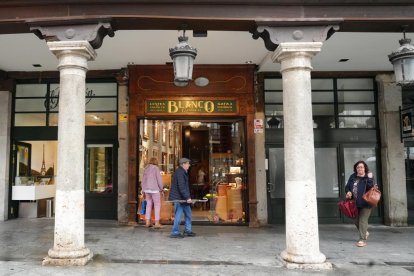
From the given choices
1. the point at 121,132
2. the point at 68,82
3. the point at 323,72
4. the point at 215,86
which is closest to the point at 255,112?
the point at 215,86

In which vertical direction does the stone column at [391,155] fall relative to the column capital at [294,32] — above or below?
below

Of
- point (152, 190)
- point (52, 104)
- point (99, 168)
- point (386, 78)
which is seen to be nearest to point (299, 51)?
point (152, 190)

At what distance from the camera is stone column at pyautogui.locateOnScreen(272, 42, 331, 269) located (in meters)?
5.84

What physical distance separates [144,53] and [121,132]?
7.10 feet

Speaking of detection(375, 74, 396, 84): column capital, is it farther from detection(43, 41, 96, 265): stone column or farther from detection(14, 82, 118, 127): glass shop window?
detection(43, 41, 96, 265): stone column

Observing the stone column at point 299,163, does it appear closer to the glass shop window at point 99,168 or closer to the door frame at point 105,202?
the door frame at point 105,202

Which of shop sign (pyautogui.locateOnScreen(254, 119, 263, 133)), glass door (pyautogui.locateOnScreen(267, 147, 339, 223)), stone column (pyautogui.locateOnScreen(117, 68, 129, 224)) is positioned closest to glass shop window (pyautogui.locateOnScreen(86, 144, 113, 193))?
stone column (pyautogui.locateOnScreen(117, 68, 129, 224))

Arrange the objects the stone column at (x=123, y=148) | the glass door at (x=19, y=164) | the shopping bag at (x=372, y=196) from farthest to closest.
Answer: the glass door at (x=19, y=164), the stone column at (x=123, y=148), the shopping bag at (x=372, y=196)

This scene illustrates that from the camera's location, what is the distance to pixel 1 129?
1036cm

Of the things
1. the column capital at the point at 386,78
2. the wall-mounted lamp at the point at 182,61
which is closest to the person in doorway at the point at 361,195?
the column capital at the point at 386,78

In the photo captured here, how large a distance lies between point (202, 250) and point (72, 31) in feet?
13.7

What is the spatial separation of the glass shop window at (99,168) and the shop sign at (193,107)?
5.63 ft

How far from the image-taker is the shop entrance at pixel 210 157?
10.0 m

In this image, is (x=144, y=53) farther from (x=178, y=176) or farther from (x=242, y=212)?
(x=242, y=212)
